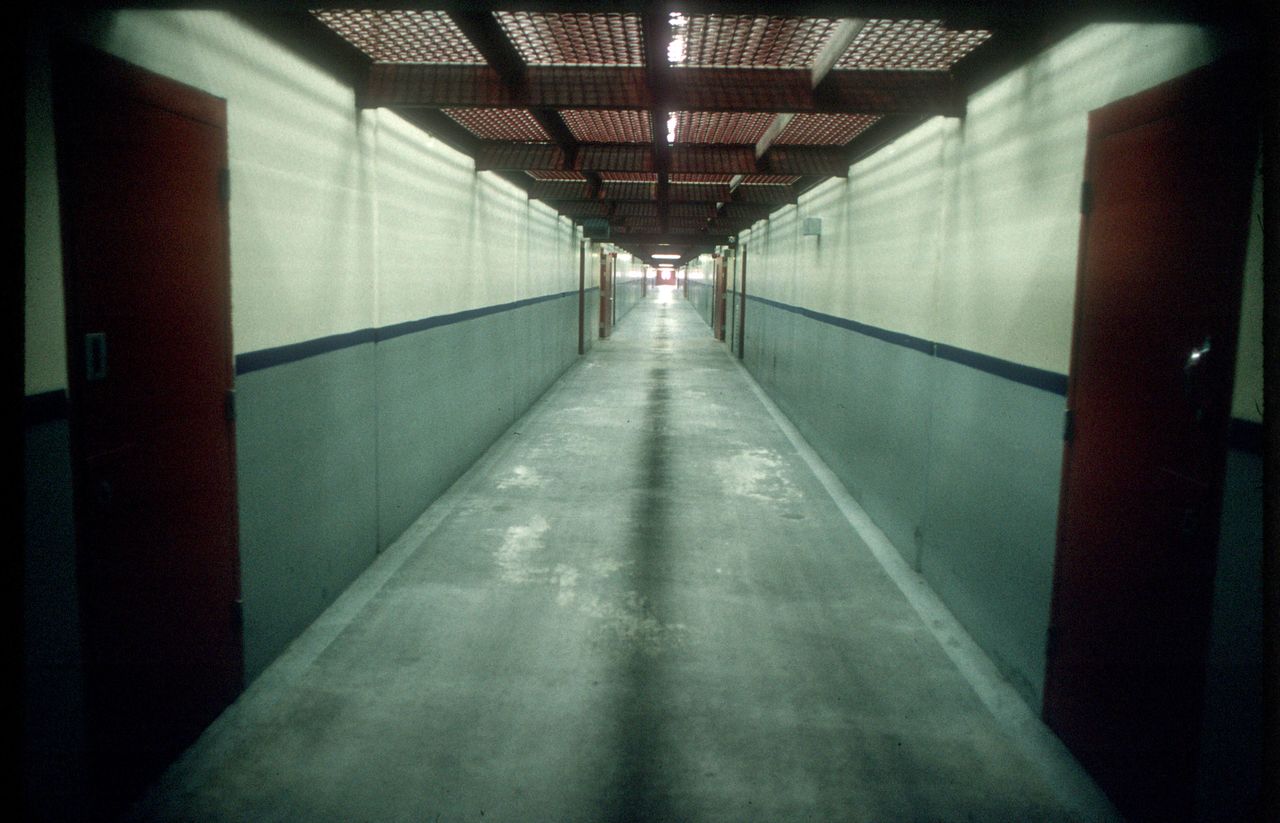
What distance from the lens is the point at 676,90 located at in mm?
4191

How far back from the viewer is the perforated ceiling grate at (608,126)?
538 centimetres

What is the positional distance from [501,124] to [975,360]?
381cm

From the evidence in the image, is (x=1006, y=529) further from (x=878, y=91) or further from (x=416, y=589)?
(x=416, y=589)

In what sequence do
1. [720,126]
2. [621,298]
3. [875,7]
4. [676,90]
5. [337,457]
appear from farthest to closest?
1. [621,298]
2. [720,126]
3. [337,457]
4. [676,90]
5. [875,7]

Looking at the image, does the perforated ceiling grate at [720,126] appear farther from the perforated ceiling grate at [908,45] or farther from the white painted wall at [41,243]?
the white painted wall at [41,243]

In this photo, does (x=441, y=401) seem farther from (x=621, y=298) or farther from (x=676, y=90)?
(x=621, y=298)

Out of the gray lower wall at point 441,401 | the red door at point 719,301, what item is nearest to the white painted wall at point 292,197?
the gray lower wall at point 441,401

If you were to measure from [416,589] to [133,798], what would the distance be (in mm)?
1922

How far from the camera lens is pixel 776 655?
12.5 ft

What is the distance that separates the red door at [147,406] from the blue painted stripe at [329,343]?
0.64 ft

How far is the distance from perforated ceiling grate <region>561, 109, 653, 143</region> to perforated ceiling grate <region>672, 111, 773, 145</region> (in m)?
0.26

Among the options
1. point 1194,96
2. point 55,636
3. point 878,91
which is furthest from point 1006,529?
point 55,636

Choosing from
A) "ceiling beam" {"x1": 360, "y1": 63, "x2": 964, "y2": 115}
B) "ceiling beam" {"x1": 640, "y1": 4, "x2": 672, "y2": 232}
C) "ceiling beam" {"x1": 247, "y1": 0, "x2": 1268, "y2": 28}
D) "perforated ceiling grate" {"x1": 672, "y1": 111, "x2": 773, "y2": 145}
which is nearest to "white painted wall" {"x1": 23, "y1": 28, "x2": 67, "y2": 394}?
"ceiling beam" {"x1": 247, "y1": 0, "x2": 1268, "y2": 28}

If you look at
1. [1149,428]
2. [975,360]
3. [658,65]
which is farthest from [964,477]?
[658,65]
